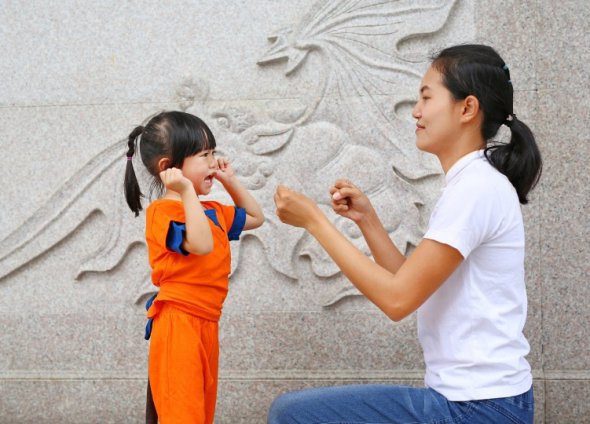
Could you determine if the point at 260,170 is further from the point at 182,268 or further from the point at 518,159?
the point at 518,159

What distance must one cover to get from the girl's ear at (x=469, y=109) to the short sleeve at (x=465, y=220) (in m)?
0.21

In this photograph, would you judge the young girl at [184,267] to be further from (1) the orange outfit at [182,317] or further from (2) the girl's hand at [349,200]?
(2) the girl's hand at [349,200]

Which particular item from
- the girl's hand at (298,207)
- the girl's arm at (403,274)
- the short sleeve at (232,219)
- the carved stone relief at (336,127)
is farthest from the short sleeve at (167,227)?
the carved stone relief at (336,127)

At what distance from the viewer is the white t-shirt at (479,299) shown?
1.47 meters

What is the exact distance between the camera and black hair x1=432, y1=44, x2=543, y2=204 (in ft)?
5.32

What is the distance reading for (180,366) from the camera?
6.27 ft

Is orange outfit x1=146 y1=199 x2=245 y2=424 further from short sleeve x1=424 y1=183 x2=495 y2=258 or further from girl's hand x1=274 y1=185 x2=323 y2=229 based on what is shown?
short sleeve x1=424 y1=183 x2=495 y2=258

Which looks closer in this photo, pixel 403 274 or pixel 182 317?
pixel 403 274

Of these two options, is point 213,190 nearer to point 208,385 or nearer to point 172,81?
point 172,81

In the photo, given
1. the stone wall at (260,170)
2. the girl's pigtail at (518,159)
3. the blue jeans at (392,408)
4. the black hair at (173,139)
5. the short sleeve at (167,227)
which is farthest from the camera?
the stone wall at (260,170)

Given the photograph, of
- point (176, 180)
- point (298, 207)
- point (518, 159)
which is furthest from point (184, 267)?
point (518, 159)

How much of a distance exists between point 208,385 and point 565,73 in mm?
1985

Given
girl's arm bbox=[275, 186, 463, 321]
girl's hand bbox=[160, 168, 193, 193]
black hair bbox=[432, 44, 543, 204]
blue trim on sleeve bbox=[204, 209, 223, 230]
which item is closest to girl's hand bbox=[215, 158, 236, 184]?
blue trim on sleeve bbox=[204, 209, 223, 230]

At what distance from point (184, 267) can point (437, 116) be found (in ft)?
2.61
